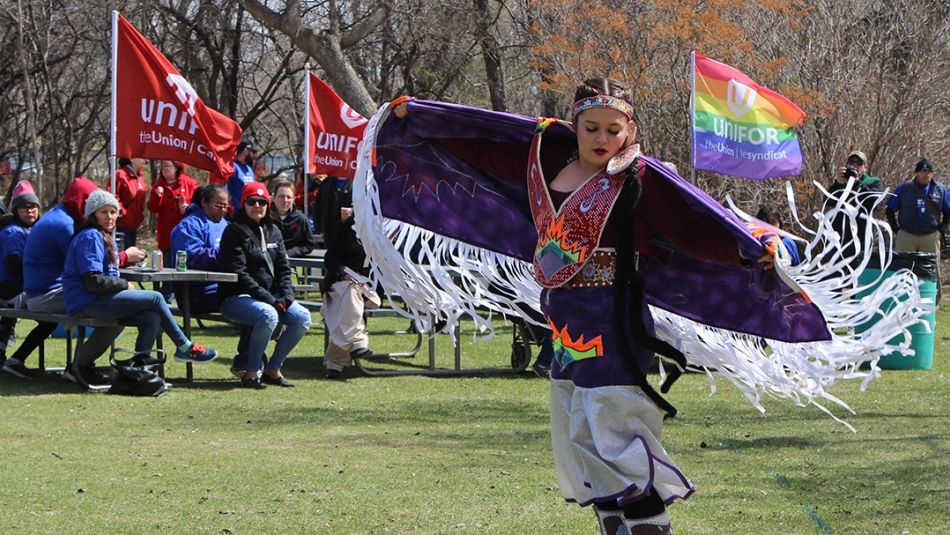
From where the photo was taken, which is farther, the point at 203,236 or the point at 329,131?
the point at 329,131

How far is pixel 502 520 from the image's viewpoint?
5.60m

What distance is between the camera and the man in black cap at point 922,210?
51.8ft

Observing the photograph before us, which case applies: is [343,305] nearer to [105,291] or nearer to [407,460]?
[105,291]

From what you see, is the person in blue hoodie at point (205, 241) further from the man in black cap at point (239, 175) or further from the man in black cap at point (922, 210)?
the man in black cap at point (922, 210)

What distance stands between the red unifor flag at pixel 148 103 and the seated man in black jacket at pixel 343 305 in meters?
1.65

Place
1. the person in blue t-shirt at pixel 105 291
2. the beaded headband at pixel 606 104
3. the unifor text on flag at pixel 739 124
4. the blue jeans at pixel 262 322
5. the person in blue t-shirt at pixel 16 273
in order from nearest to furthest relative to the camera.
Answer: the beaded headband at pixel 606 104
the person in blue t-shirt at pixel 105 291
the blue jeans at pixel 262 322
the person in blue t-shirt at pixel 16 273
the unifor text on flag at pixel 739 124

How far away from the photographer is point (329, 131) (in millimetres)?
15164

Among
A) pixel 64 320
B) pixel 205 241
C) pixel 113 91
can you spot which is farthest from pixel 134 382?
pixel 113 91

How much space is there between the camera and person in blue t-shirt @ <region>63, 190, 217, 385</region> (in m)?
9.08

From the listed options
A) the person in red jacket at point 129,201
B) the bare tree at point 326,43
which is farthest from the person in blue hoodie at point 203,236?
the bare tree at point 326,43

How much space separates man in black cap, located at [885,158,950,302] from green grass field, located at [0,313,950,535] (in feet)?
19.1

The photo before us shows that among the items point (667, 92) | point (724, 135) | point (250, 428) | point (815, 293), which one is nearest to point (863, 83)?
point (667, 92)

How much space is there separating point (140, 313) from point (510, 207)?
478 centimetres

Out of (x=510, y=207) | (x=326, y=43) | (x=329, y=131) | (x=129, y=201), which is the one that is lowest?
(x=510, y=207)
